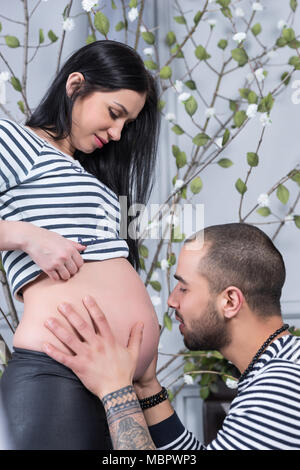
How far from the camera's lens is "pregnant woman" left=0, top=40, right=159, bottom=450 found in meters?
0.94

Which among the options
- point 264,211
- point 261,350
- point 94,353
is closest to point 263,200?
point 264,211

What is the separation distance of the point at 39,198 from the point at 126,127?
1.46 ft

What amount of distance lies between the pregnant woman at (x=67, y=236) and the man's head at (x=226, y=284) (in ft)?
0.39

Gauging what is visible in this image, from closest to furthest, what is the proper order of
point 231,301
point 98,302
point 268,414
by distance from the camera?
1. point 268,414
2. point 98,302
3. point 231,301

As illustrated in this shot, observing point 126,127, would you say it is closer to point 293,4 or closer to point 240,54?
point 240,54

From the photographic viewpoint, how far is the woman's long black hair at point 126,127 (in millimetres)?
1235

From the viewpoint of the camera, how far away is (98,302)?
3.41 feet

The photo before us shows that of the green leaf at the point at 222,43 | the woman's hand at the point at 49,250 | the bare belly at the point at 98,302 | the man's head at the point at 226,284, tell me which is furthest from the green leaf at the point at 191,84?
the woman's hand at the point at 49,250

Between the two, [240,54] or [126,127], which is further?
[240,54]

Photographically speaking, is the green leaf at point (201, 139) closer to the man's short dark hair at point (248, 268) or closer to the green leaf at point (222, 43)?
the green leaf at point (222, 43)

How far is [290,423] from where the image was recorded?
2.99ft

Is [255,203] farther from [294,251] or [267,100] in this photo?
[267,100]

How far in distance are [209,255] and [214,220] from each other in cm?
97

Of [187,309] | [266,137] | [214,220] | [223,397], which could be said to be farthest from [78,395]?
[266,137]
